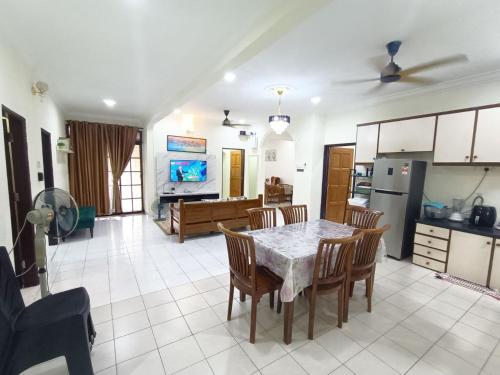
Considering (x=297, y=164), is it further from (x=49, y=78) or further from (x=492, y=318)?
(x=49, y=78)

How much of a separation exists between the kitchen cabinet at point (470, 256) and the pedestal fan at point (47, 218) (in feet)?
14.0

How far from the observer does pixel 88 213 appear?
436 cm

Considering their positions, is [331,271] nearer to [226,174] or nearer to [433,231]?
[433,231]

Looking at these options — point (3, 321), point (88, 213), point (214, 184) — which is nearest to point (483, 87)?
point (3, 321)

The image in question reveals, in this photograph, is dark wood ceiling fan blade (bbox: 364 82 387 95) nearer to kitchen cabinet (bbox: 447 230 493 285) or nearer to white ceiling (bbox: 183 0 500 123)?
white ceiling (bbox: 183 0 500 123)

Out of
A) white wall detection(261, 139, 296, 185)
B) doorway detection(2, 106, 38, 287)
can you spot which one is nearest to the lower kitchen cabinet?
doorway detection(2, 106, 38, 287)

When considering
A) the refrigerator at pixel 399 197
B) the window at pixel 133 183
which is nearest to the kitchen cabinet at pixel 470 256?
the refrigerator at pixel 399 197

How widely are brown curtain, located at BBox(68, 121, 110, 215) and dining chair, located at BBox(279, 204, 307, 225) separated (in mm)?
4886

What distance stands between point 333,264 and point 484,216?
2.39 m

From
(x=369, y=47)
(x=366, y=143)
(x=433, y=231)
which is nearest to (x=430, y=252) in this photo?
(x=433, y=231)

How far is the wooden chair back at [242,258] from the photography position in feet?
5.76

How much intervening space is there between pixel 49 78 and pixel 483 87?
19.0ft

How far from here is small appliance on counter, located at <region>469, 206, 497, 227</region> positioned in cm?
289

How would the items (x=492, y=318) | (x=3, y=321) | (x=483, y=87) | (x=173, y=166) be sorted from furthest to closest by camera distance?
(x=173, y=166) < (x=483, y=87) < (x=492, y=318) < (x=3, y=321)
